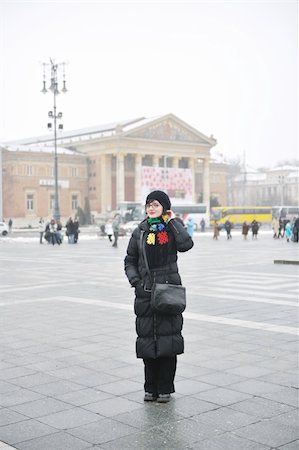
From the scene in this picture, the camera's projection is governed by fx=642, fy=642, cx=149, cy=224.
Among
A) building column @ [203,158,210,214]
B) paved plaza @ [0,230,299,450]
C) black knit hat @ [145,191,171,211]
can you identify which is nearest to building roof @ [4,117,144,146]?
building column @ [203,158,210,214]

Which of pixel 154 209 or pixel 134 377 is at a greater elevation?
pixel 154 209

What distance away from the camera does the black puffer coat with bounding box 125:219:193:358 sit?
4.95m

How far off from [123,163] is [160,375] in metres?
74.6

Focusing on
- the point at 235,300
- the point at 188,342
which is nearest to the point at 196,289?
the point at 235,300

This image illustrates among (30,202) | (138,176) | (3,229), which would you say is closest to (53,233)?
(3,229)

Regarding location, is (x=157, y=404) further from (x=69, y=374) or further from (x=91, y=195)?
(x=91, y=195)

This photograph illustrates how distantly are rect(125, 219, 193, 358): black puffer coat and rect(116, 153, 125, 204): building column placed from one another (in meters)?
73.0

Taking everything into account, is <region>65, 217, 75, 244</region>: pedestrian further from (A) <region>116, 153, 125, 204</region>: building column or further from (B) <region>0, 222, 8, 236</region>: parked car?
(A) <region>116, 153, 125, 204</region>: building column

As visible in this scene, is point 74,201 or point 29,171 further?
point 74,201

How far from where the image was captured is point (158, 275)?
4.96 meters

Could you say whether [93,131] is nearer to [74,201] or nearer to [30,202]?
[74,201]

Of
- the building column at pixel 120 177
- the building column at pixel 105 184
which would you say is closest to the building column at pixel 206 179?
the building column at pixel 120 177

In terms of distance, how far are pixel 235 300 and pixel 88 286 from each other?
375 centimetres

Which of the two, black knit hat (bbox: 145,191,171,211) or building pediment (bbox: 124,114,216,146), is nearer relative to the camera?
black knit hat (bbox: 145,191,171,211)
